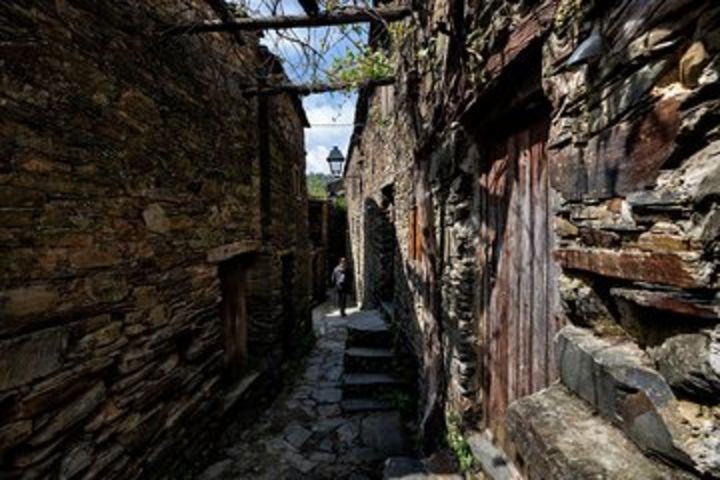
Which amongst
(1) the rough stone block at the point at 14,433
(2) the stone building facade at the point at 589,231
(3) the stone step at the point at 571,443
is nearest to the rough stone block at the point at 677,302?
(2) the stone building facade at the point at 589,231

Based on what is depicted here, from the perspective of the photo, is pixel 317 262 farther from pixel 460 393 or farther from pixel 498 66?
pixel 498 66

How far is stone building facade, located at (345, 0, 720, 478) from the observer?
0.73 m

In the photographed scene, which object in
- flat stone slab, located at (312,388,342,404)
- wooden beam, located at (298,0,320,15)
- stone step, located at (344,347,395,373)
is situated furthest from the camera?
stone step, located at (344,347,395,373)

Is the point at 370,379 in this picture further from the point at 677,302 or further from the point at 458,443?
the point at 677,302

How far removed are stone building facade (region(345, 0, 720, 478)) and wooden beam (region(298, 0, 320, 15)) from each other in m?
0.94

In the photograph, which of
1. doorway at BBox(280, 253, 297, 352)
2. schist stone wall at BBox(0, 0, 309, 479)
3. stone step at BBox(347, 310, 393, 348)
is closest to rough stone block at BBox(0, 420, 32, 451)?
schist stone wall at BBox(0, 0, 309, 479)

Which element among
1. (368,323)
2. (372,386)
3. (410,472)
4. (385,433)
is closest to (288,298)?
(368,323)

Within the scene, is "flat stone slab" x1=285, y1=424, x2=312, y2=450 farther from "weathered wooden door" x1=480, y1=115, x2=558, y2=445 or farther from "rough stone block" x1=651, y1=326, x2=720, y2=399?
"rough stone block" x1=651, y1=326, x2=720, y2=399

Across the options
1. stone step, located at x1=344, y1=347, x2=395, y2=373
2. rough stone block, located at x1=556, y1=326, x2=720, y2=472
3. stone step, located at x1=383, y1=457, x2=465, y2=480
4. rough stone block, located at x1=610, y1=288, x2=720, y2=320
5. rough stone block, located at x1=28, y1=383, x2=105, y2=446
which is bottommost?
stone step, located at x1=344, y1=347, x2=395, y2=373

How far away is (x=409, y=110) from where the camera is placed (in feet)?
13.1

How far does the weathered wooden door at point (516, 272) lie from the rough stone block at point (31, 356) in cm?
261

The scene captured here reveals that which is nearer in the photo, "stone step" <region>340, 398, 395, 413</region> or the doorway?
"stone step" <region>340, 398, 395, 413</region>

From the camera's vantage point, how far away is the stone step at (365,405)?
4660 mm

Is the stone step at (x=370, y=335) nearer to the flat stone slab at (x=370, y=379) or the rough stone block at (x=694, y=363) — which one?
the flat stone slab at (x=370, y=379)
